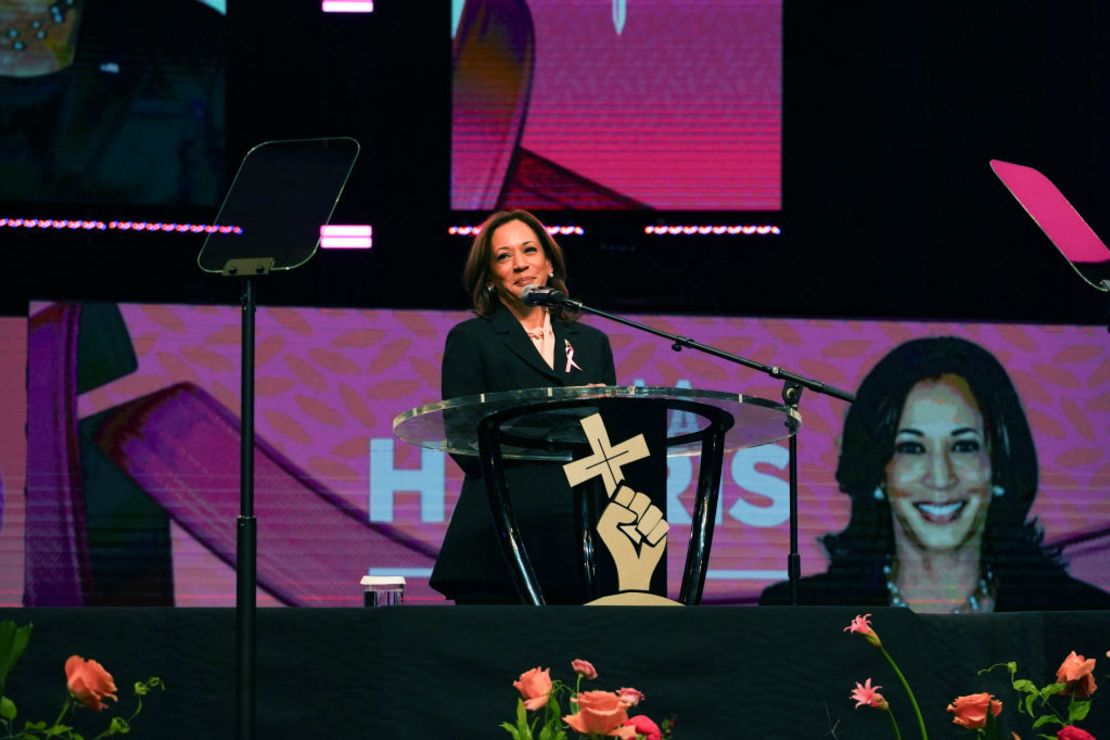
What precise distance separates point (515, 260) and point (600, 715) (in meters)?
1.95

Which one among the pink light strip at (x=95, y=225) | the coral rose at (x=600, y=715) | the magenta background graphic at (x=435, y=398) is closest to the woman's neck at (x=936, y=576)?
the magenta background graphic at (x=435, y=398)

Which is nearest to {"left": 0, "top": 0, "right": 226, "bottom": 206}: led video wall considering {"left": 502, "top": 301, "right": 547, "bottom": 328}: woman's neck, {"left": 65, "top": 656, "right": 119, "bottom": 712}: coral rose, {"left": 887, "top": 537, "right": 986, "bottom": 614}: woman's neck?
{"left": 502, "top": 301, "right": 547, "bottom": 328}: woman's neck

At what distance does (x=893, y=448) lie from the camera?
455 cm

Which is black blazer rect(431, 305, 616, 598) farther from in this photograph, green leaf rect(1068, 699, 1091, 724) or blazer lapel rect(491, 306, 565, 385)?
green leaf rect(1068, 699, 1091, 724)

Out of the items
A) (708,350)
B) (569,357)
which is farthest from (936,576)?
(708,350)

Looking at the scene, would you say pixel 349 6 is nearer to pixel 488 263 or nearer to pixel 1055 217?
pixel 488 263

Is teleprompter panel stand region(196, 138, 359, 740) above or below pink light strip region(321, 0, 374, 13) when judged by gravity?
below

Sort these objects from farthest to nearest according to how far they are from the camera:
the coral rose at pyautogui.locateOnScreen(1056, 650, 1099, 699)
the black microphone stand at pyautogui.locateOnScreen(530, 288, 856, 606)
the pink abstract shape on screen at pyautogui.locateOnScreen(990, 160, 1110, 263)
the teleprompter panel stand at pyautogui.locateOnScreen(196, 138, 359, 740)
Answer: the black microphone stand at pyautogui.locateOnScreen(530, 288, 856, 606) < the pink abstract shape on screen at pyautogui.locateOnScreen(990, 160, 1110, 263) < the teleprompter panel stand at pyautogui.locateOnScreen(196, 138, 359, 740) < the coral rose at pyautogui.locateOnScreen(1056, 650, 1099, 699)

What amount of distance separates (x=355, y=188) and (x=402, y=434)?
8.21ft

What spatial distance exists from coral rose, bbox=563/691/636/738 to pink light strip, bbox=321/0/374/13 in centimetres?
399

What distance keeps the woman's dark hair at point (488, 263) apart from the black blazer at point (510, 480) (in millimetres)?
53

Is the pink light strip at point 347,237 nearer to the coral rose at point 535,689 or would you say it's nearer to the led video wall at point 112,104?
the led video wall at point 112,104

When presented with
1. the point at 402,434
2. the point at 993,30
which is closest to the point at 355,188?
the point at 993,30

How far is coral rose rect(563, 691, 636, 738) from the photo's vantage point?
3.78ft
